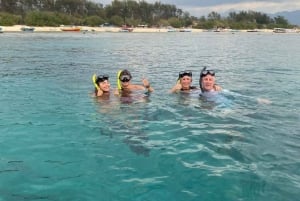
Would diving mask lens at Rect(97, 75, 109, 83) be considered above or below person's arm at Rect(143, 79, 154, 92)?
above

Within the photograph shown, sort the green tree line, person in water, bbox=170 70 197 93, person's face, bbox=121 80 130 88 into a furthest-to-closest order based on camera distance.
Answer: the green tree line
person's face, bbox=121 80 130 88
person in water, bbox=170 70 197 93

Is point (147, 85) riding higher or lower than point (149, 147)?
higher

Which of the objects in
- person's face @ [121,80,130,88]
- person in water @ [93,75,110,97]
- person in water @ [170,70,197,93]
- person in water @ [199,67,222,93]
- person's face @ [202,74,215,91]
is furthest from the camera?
person's face @ [121,80,130,88]

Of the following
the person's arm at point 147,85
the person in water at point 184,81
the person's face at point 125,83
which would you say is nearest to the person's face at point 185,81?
the person in water at point 184,81

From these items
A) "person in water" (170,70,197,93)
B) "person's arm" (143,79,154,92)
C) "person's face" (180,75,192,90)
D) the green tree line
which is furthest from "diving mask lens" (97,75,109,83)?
the green tree line

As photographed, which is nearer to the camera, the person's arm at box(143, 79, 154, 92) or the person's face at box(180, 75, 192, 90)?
the person's face at box(180, 75, 192, 90)

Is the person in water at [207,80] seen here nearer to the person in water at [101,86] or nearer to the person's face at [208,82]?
the person's face at [208,82]

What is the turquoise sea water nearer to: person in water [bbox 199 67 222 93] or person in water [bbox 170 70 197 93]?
person in water [bbox 199 67 222 93]

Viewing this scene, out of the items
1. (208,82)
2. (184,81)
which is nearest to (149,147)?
(208,82)

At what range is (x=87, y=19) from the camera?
152125mm

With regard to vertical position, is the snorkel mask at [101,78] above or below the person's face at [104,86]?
above

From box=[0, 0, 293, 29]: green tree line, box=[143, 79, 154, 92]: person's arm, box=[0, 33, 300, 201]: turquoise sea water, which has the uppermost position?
box=[0, 0, 293, 29]: green tree line

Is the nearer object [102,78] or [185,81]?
[102,78]

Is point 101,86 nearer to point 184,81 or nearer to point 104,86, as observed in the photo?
point 104,86
